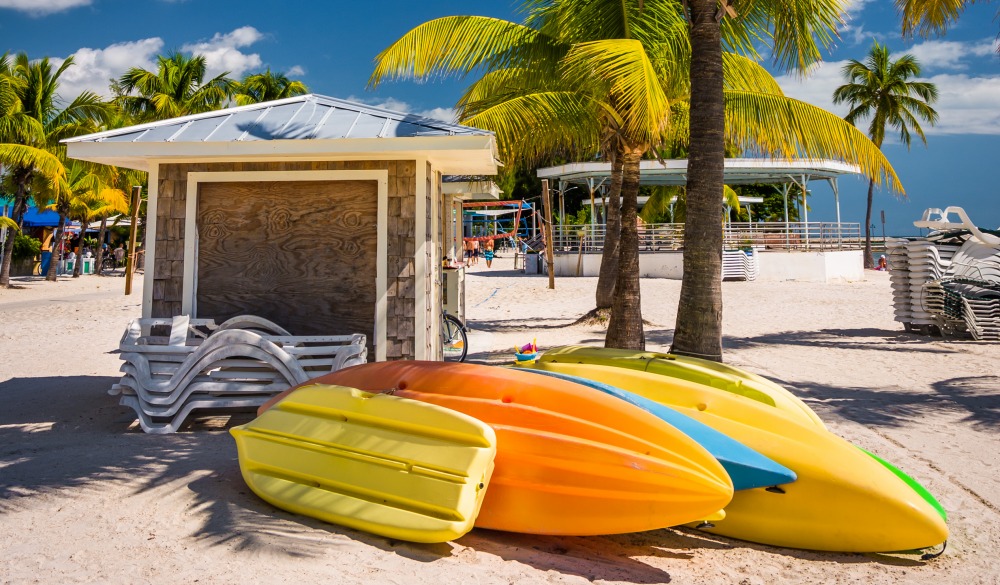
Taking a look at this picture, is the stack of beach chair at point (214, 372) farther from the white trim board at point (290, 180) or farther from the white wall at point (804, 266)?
the white wall at point (804, 266)

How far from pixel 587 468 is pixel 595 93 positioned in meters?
6.48

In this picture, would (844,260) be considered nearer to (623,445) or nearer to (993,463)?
(993,463)

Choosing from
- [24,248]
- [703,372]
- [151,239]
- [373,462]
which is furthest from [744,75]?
[24,248]

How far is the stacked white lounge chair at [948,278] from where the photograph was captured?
11.5 meters

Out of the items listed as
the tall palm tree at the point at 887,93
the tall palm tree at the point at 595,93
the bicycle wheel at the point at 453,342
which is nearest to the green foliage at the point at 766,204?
the tall palm tree at the point at 887,93

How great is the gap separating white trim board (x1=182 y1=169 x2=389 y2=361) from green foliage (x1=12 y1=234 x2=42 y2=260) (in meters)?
31.8

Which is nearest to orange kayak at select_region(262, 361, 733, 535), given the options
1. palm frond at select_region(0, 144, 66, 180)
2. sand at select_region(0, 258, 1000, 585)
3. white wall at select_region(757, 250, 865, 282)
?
sand at select_region(0, 258, 1000, 585)

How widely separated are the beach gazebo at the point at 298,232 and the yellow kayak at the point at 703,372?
1953 millimetres

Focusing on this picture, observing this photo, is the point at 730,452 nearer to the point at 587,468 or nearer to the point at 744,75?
the point at 587,468

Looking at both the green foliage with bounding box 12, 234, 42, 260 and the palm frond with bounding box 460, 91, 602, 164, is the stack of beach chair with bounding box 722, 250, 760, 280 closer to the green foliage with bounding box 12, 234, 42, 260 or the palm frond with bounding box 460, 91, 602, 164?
the palm frond with bounding box 460, 91, 602, 164

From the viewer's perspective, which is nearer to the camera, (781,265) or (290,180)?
(290,180)

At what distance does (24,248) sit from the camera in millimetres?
31500

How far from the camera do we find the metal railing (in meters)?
27.1

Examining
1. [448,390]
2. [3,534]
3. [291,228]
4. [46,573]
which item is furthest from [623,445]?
[291,228]
